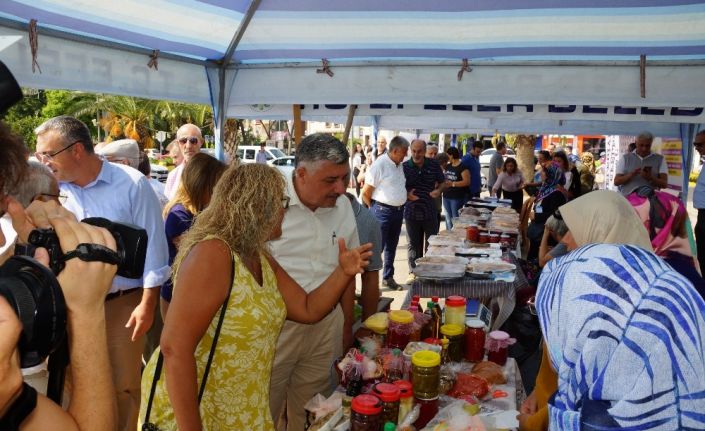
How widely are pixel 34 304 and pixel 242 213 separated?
0.88 metres

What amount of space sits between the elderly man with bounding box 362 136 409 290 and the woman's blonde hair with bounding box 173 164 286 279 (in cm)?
443

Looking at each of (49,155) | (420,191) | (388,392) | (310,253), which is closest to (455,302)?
(310,253)

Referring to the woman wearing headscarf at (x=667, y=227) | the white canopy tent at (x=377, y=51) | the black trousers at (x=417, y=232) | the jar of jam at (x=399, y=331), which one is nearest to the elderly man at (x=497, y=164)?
the black trousers at (x=417, y=232)

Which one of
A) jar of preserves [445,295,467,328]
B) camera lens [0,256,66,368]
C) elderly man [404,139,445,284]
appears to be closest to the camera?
camera lens [0,256,66,368]

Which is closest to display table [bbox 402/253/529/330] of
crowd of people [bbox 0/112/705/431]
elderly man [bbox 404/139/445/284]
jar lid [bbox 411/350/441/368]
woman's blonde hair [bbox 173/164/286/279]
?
crowd of people [bbox 0/112/705/431]

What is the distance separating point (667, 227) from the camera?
3.31 meters

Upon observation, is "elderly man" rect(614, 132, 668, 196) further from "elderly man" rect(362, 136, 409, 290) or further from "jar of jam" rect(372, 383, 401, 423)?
"jar of jam" rect(372, 383, 401, 423)

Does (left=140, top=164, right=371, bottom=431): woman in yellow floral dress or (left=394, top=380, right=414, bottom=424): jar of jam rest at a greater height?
(left=140, top=164, right=371, bottom=431): woman in yellow floral dress

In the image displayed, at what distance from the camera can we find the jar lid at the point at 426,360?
6.34 ft

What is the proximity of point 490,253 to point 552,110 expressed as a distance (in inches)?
111

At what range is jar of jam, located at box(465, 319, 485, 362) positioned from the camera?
2404 millimetres

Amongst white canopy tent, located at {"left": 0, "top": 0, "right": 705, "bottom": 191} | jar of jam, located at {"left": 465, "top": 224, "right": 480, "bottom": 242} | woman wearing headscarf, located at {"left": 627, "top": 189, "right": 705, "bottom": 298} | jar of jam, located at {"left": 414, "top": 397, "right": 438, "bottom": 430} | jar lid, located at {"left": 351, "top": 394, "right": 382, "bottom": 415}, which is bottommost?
jar of jam, located at {"left": 414, "top": 397, "right": 438, "bottom": 430}

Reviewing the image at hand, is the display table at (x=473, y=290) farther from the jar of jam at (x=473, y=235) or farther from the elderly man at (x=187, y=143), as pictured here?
the elderly man at (x=187, y=143)

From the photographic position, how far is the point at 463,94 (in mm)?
4113
